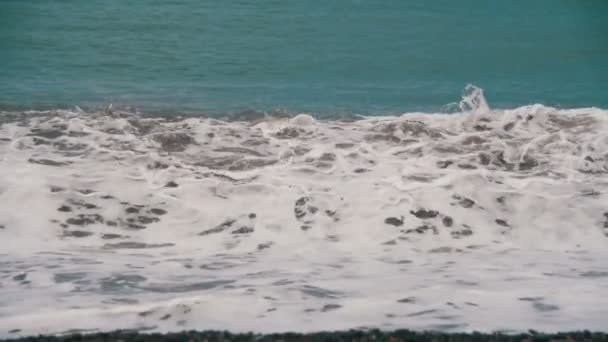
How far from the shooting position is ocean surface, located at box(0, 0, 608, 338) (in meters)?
4.22

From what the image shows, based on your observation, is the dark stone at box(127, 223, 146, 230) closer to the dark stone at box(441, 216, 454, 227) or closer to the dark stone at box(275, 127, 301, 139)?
the dark stone at box(441, 216, 454, 227)

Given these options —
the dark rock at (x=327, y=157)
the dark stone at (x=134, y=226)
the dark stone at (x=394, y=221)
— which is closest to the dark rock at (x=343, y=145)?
the dark rock at (x=327, y=157)

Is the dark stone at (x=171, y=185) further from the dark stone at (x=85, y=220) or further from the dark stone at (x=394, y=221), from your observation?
the dark stone at (x=394, y=221)

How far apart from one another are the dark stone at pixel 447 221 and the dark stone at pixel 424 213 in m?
0.09

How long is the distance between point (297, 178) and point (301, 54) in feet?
18.9

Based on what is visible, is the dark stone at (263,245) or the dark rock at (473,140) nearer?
the dark stone at (263,245)

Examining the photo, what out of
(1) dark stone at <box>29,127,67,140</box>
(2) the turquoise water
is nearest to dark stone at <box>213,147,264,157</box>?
(2) the turquoise water

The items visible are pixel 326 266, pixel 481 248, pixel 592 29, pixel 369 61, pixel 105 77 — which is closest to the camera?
pixel 326 266

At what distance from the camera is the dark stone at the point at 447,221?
596 centimetres

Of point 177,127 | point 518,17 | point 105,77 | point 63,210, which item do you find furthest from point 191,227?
point 518,17

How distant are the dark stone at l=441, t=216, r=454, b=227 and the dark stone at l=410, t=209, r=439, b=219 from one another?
89 mm

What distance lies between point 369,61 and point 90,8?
5.75 metres

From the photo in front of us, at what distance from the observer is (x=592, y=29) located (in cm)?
1455

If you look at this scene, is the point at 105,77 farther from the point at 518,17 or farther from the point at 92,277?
the point at 518,17
